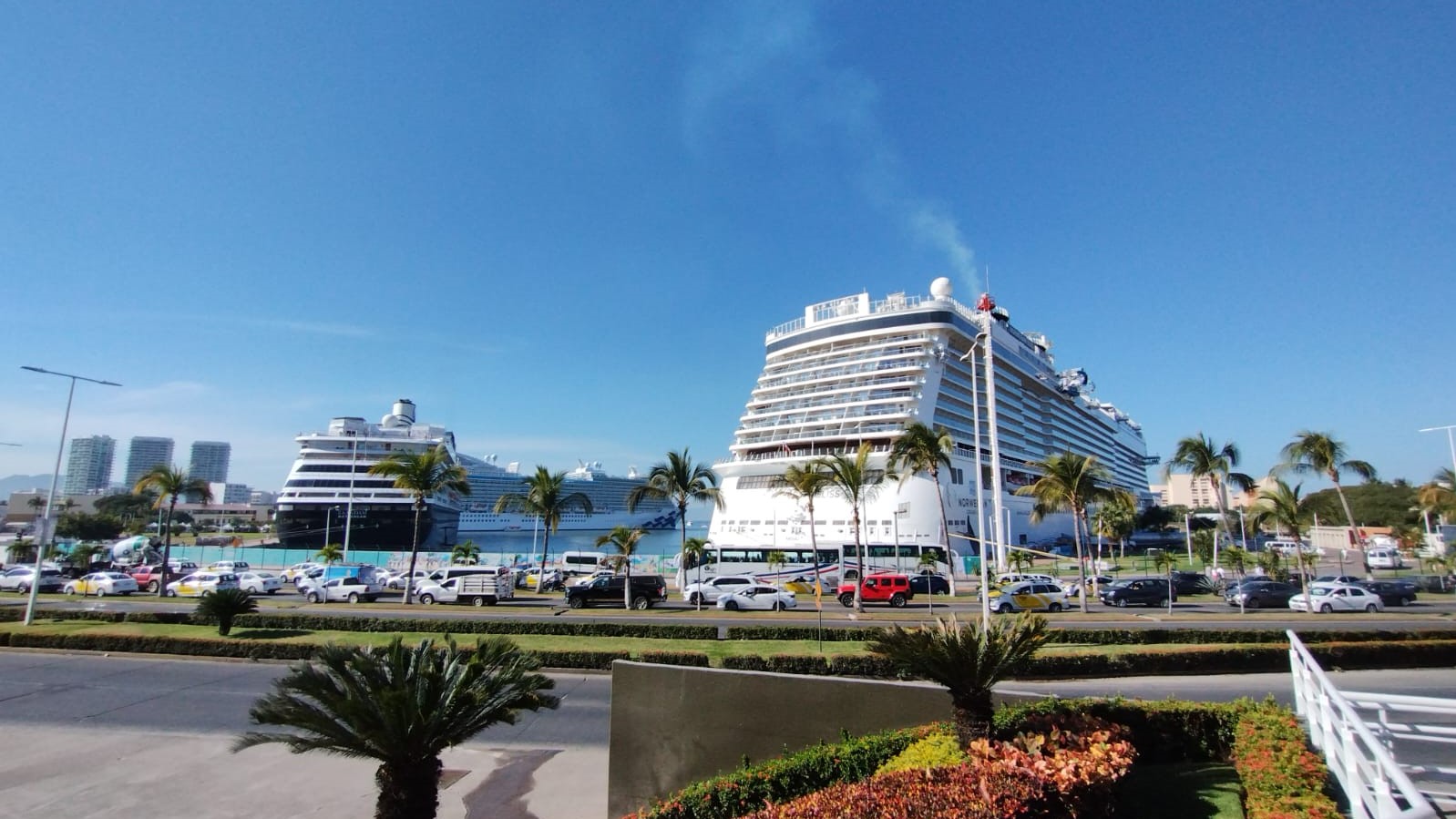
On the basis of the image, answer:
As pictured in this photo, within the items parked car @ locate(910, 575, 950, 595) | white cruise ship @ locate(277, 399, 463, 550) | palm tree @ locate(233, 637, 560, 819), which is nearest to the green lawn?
palm tree @ locate(233, 637, 560, 819)

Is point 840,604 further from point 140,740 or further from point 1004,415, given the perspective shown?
point 1004,415

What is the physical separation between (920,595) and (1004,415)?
28712 mm

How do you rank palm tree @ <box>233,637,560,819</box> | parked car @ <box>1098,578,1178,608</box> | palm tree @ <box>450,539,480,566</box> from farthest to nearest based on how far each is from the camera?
palm tree @ <box>450,539,480,566</box> < parked car @ <box>1098,578,1178,608</box> < palm tree @ <box>233,637,560,819</box>

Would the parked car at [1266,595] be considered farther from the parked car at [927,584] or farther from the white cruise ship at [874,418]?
the white cruise ship at [874,418]

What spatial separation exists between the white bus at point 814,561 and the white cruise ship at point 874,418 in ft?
2.66

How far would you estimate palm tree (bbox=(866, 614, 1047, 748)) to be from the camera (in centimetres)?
679

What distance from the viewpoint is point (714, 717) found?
326 inches

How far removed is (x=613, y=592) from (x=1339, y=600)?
29.9 meters

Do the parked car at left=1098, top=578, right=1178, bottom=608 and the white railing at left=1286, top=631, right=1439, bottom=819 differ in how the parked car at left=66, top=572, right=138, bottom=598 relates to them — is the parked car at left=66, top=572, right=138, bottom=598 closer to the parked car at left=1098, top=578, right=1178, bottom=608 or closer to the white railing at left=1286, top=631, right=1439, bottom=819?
the white railing at left=1286, top=631, right=1439, bottom=819

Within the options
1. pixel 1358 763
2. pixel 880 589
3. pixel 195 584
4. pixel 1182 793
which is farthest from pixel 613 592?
pixel 1358 763

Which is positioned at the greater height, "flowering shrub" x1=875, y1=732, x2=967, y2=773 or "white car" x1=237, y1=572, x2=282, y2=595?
"flowering shrub" x1=875, y1=732, x2=967, y2=773

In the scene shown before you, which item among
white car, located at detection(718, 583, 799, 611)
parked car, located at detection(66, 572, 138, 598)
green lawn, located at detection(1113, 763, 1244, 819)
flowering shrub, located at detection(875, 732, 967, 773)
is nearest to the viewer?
green lawn, located at detection(1113, 763, 1244, 819)

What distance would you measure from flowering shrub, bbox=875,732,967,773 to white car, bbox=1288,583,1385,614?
29259 mm

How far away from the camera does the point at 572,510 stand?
106 metres
